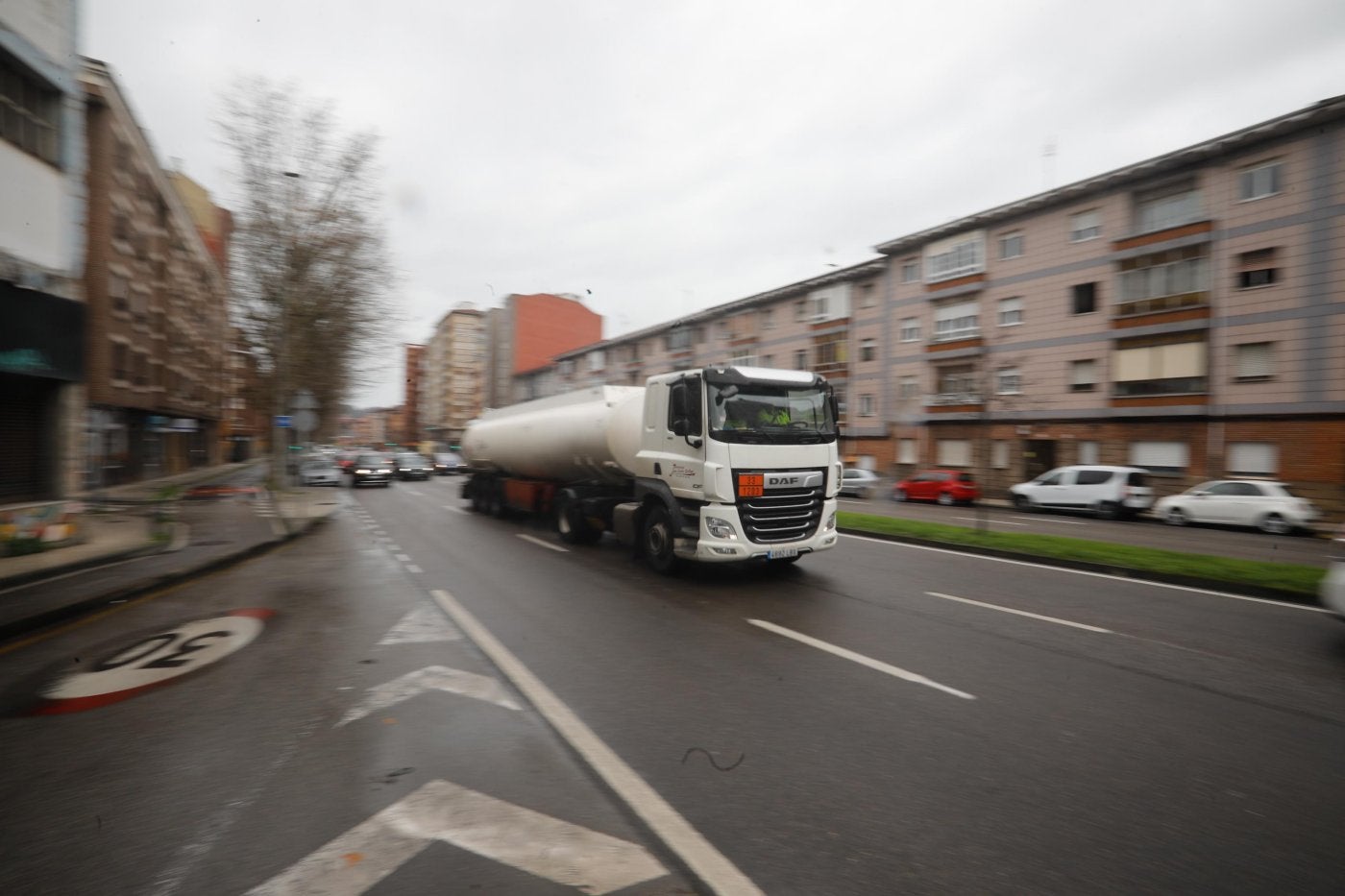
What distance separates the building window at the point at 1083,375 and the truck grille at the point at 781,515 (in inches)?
954

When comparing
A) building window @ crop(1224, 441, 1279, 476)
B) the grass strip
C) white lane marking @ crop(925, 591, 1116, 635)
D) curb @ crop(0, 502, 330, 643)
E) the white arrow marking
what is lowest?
curb @ crop(0, 502, 330, 643)

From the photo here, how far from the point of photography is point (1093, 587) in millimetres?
8375

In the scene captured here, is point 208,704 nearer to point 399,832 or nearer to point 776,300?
point 399,832

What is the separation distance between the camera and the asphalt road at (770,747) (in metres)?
2.71

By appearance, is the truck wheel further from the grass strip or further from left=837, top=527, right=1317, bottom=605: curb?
the grass strip

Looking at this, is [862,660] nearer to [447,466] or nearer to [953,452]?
[953,452]

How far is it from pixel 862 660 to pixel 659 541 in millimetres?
4267

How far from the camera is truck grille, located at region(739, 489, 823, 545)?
8.27 m

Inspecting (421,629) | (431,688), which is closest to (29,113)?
(421,629)

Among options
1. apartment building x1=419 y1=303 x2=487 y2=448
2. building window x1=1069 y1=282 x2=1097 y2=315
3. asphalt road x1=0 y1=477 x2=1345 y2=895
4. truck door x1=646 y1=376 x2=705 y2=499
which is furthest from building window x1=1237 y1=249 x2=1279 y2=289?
apartment building x1=419 y1=303 x2=487 y2=448

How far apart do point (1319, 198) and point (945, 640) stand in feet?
86.5

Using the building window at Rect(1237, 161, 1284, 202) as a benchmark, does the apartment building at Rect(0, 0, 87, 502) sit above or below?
below

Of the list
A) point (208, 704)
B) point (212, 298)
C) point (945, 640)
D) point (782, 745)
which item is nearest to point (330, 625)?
point (208, 704)

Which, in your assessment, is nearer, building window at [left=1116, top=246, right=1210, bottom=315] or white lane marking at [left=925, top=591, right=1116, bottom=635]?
white lane marking at [left=925, top=591, right=1116, bottom=635]
